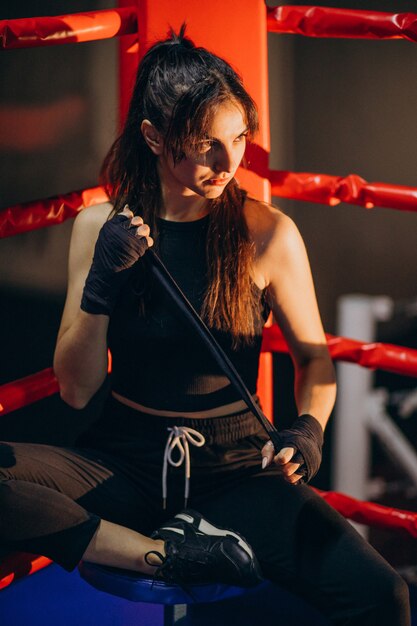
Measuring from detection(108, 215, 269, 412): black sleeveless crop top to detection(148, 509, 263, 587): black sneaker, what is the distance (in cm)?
24

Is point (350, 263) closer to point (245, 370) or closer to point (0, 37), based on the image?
point (245, 370)

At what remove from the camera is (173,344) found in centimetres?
143

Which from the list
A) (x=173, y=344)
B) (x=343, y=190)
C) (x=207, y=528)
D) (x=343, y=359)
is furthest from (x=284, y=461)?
(x=343, y=190)

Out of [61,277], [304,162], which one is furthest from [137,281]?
[304,162]

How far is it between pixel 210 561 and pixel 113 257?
1.38 ft

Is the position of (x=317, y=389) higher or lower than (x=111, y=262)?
lower

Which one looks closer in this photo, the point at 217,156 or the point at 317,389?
the point at 217,156

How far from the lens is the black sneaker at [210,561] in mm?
1244

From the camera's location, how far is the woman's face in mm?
1321

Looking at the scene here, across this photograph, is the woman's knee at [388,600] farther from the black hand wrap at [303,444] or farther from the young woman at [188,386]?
the black hand wrap at [303,444]

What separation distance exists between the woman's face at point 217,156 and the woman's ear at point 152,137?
0.15 ft

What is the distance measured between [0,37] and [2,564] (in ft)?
2.60

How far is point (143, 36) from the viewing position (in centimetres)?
157

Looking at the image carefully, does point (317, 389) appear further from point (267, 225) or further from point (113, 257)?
point (113, 257)
